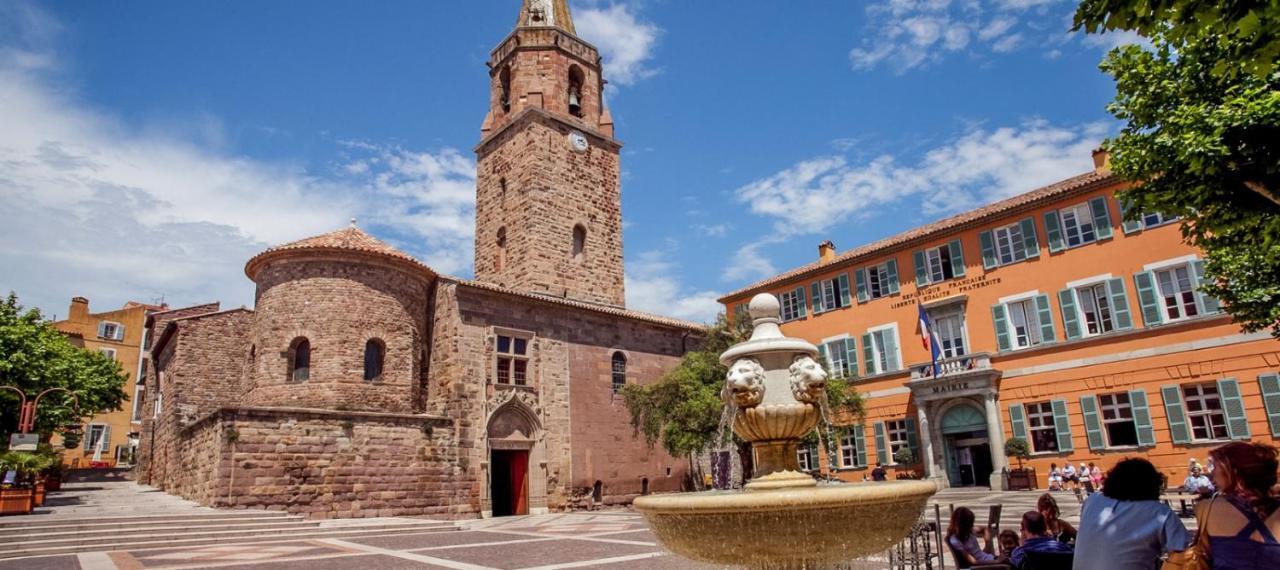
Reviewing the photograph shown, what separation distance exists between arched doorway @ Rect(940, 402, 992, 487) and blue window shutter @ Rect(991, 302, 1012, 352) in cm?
224

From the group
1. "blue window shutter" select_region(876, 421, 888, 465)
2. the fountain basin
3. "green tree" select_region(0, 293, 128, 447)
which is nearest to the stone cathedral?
"green tree" select_region(0, 293, 128, 447)

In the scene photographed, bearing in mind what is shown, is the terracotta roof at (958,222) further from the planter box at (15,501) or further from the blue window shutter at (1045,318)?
the planter box at (15,501)

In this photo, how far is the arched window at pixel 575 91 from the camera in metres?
32.8

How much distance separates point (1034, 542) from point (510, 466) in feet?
66.7

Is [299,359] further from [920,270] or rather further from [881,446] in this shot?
[920,270]

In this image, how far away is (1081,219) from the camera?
2220cm

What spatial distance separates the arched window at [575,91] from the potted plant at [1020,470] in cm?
2187

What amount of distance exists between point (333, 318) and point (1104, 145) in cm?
2028

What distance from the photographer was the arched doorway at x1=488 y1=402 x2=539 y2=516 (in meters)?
23.5

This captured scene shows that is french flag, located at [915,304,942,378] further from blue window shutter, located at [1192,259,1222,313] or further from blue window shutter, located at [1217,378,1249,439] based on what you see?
blue window shutter, located at [1217,378,1249,439]

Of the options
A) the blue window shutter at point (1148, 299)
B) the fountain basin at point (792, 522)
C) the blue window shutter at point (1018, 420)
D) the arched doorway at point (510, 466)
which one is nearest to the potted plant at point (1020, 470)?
the blue window shutter at point (1018, 420)

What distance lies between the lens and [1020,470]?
2180cm

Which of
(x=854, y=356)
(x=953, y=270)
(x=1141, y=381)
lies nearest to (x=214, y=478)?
(x=854, y=356)

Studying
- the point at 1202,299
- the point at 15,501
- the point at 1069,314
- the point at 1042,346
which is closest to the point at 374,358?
the point at 15,501
